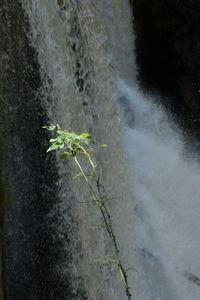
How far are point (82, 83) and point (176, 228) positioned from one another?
0.84m

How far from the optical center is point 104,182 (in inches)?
87.6

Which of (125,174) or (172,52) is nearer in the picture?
(172,52)

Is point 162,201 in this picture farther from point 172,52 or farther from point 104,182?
point 172,52

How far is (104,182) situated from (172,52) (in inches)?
27.7

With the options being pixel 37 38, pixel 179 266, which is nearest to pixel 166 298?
pixel 179 266

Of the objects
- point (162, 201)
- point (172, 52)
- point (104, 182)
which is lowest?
point (162, 201)

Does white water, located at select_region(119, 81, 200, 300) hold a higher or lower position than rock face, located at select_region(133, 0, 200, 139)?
lower

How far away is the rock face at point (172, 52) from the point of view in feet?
6.99

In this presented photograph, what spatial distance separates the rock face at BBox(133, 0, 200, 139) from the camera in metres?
2.13

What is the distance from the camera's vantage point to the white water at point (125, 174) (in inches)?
85.1

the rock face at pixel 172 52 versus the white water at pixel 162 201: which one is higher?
the rock face at pixel 172 52

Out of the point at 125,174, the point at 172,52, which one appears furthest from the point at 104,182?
the point at 172,52

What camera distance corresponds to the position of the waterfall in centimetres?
217

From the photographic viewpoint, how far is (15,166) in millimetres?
2242
